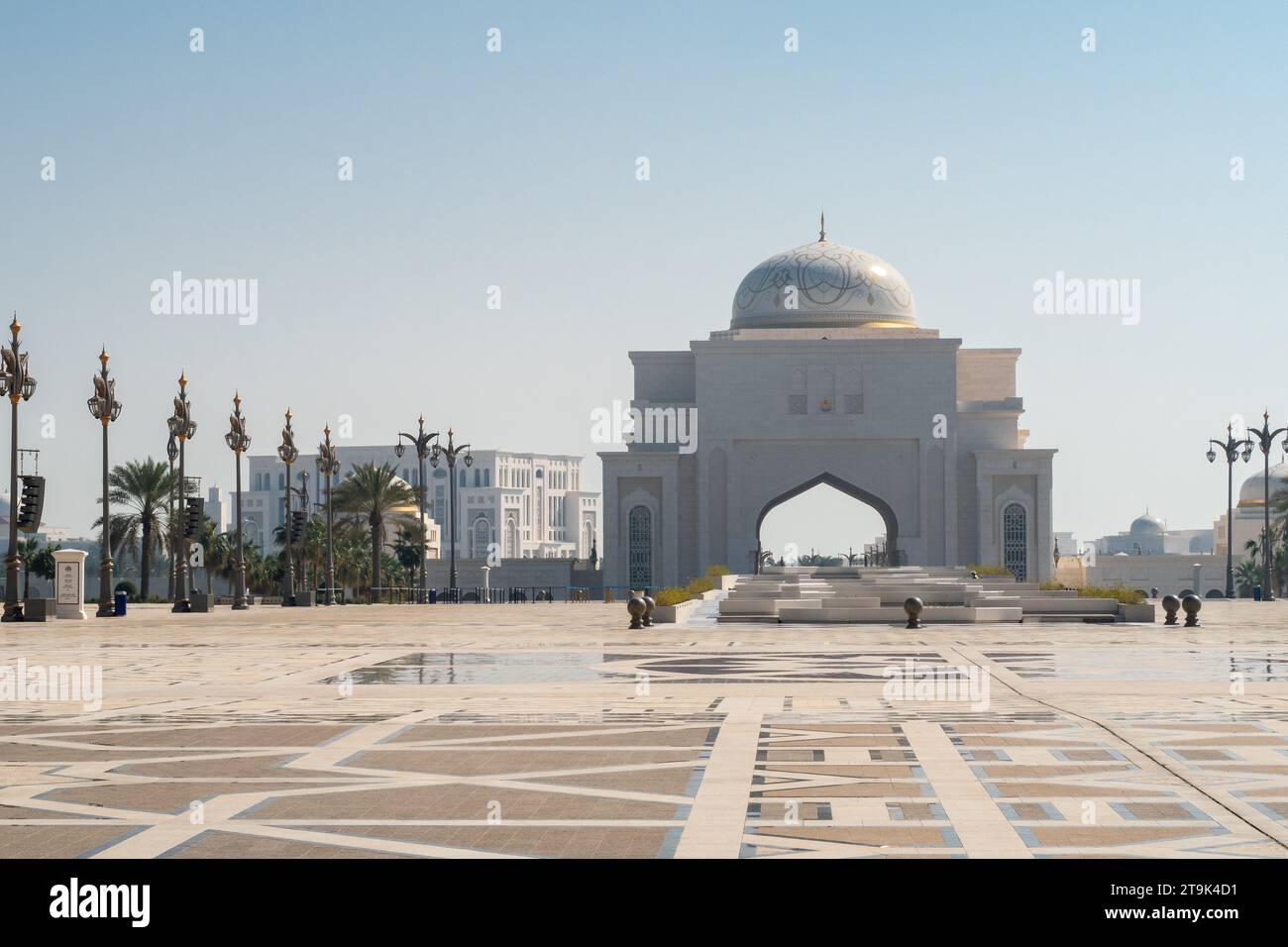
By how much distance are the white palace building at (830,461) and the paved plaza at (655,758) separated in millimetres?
41778

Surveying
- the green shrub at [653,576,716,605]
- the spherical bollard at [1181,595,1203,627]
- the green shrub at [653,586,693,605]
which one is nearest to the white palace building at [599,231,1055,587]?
the green shrub at [653,576,716,605]

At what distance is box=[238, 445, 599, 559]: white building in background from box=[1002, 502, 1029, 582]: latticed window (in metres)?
82.7

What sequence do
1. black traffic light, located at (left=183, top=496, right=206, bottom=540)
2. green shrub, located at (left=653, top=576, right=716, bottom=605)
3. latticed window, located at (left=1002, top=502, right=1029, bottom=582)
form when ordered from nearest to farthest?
green shrub, located at (left=653, top=576, right=716, bottom=605), black traffic light, located at (left=183, top=496, right=206, bottom=540), latticed window, located at (left=1002, top=502, right=1029, bottom=582)

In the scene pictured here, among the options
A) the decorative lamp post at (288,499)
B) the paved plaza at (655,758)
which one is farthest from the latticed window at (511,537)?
the paved plaza at (655,758)

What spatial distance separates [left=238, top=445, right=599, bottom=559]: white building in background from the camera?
152125 millimetres

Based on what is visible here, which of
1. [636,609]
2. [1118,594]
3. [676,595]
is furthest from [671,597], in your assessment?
[1118,594]

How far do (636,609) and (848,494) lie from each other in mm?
36896

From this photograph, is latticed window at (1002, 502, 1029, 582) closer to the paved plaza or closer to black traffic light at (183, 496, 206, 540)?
black traffic light at (183, 496, 206, 540)

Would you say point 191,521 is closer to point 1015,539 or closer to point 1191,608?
point 1191,608

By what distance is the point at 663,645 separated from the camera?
24297 millimetres
